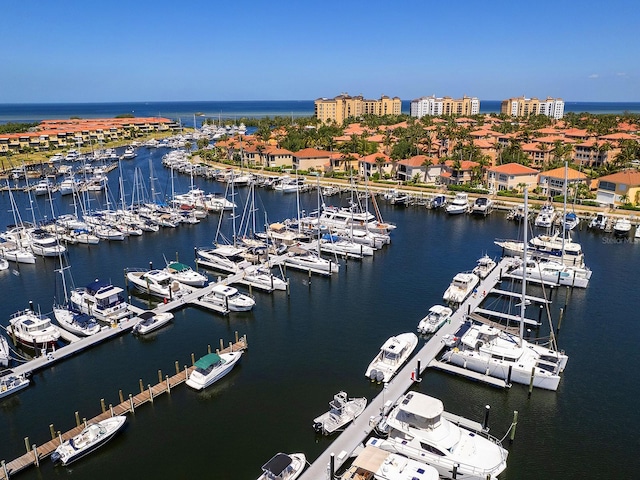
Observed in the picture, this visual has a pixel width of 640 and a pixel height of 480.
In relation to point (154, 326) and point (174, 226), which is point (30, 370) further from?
point (174, 226)

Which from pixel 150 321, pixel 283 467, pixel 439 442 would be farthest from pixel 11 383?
pixel 439 442

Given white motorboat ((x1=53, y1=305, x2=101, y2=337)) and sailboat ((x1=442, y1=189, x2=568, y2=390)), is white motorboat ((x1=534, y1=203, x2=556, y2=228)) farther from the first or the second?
white motorboat ((x1=53, y1=305, x2=101, y2=337))

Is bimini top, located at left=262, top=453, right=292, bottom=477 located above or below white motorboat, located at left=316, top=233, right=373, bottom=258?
below

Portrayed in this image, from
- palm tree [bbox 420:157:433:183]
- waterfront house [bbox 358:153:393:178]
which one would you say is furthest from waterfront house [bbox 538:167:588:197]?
waterfront house [bbox 358:153:393:178]

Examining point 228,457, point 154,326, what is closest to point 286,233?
point 154,326

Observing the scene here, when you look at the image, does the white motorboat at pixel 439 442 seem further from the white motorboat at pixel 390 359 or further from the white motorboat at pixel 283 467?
the white motorboat at pixel 390 359

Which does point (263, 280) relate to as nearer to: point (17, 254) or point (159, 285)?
point (159, 285)
